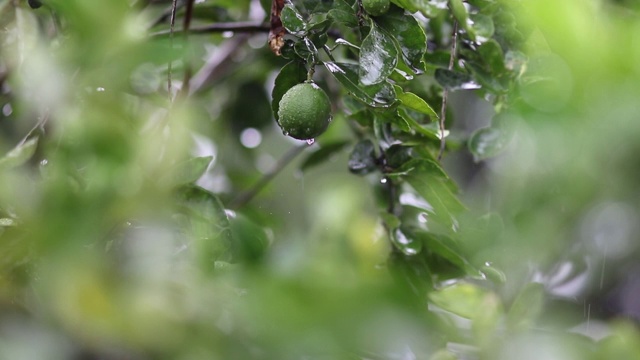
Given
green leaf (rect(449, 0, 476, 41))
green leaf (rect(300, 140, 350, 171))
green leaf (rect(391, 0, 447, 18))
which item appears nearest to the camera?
green leaf (rect(391, 0, 447, 18))

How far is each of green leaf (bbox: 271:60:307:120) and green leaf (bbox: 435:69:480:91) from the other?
8.6 inches

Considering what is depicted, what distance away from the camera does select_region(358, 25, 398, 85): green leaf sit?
0.92 meters

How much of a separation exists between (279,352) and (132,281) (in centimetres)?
13

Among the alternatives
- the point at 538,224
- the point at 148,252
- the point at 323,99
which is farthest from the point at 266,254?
the point at 323,99

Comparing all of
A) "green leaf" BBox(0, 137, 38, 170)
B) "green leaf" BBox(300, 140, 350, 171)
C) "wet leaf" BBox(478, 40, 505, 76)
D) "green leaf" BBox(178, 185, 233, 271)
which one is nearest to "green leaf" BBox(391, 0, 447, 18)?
"wet leaf" BBox(478, 40, 505, 76)

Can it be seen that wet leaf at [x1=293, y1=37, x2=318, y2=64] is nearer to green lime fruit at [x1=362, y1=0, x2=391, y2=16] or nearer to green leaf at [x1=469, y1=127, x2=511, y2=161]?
green lime fruit at [x1=362, y1=0, x2=391, y2=16]

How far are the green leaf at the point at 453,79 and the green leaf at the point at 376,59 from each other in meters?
0.25

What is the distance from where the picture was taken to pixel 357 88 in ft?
3.15

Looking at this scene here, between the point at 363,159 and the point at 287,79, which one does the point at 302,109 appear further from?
the point at 363,159

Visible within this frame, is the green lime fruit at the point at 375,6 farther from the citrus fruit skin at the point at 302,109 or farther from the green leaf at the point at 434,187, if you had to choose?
the green leaf at the point at 434,187

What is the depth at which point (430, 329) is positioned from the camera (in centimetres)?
63

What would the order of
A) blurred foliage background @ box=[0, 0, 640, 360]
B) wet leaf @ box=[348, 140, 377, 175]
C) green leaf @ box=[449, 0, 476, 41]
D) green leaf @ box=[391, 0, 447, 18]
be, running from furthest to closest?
wet leaf @ box=[348, 140, 377, 175] → green leaf @ box=[449, 0, 476, 41] → green leaf @ box=[391, 0, 447, 18] → blurred foliage background @ box=[0, 0, 640, 360]

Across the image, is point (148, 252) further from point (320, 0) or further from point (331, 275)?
point (320, 0)

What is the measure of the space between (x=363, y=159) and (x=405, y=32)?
1.04ft
